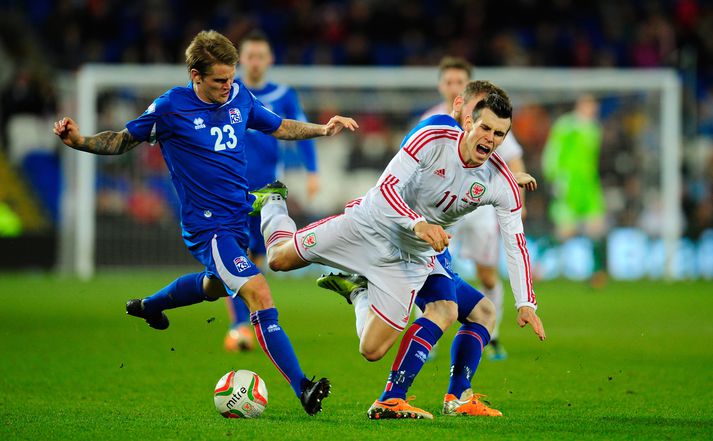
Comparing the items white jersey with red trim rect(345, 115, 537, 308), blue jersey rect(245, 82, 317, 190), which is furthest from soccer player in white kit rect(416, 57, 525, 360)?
white jersey with red trim rect(345, 115, 537, 308)

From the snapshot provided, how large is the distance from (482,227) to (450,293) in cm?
306

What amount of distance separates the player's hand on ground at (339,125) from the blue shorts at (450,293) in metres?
0.98

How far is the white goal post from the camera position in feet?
55.5

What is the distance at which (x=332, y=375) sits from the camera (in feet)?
25.6

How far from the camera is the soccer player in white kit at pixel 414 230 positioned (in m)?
5.89

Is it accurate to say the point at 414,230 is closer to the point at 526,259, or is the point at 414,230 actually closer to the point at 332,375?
the point at 526,259

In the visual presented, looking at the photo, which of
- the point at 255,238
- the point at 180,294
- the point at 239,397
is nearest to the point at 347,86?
the point at 255,238

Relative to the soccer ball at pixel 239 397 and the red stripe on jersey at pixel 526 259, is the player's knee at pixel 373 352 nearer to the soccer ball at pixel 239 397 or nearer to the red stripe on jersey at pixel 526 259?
the soccer ball at pixel 239 397

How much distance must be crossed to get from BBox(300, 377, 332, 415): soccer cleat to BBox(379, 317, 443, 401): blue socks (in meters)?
0.32

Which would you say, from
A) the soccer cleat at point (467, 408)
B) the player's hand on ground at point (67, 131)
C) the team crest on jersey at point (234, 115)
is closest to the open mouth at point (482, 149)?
the soccer cleat at point (467, 408)

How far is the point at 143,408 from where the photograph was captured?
620cm

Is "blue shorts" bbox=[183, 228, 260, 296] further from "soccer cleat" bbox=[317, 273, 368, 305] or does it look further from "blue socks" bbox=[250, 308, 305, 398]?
"soccer cleat" bbox=[317, 273, 368, 305]

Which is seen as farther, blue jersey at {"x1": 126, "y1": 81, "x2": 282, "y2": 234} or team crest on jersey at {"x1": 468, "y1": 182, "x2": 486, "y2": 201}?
blue jersey at {"x1": 126, "y1": 81, "x2": 282, "y2": 234}

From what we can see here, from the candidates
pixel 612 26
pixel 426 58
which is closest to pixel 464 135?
pixel 426 58
